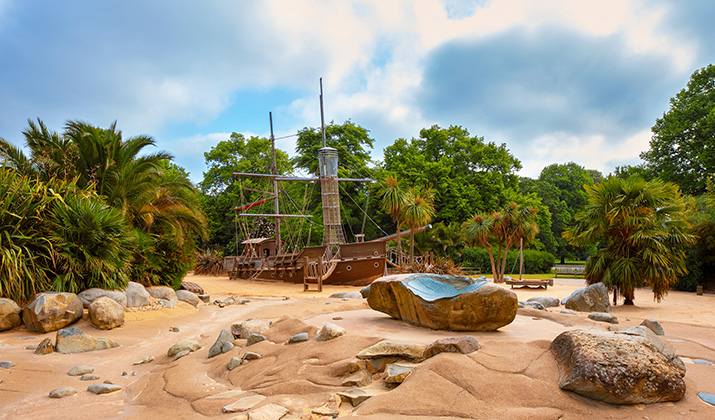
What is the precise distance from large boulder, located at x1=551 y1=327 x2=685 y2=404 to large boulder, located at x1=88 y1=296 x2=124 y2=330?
335 inches

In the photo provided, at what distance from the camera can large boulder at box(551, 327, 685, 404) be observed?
390cm

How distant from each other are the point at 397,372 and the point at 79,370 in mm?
4766

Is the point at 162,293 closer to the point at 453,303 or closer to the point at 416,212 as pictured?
the point at 453,303

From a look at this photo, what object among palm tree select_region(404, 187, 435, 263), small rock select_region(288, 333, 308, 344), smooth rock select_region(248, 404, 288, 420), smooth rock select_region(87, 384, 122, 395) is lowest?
smooth rock select_region(87, 384, 122, 395)

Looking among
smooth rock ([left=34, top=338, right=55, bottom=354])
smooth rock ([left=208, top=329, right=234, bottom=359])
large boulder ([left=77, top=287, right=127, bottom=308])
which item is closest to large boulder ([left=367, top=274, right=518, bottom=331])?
smooth rock ([left=208, top=329, right=234, bottom=359])

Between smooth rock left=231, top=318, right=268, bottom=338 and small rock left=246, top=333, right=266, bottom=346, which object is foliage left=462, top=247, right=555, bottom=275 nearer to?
smooth rock left=231, top=318, right=268, bottom=338

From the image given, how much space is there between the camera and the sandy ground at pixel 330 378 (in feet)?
12.8

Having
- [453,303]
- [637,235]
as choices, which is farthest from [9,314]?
[637,235]

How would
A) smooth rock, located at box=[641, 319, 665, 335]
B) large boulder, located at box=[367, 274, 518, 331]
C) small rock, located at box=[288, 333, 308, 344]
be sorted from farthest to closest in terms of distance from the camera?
smooth rock, located at box=[641, 319, 665, 335] → large boulder, located at box=[367, 274, 518, 331] → small rock, located at box=[288, 333, 308, 344]

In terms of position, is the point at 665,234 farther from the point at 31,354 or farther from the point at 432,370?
the point at 31,354

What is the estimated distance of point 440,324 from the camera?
6863mm

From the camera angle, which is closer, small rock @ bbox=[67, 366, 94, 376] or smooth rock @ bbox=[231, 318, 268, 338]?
small rock @ bbox=[67, 366, 94, 376]

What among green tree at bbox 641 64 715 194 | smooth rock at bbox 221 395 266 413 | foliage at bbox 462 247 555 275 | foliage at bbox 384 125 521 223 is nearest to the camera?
smooth rock at bbox 221 395 266 413

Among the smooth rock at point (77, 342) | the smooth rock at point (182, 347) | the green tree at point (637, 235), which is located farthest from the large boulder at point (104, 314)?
the green tree at point (637, 235)
